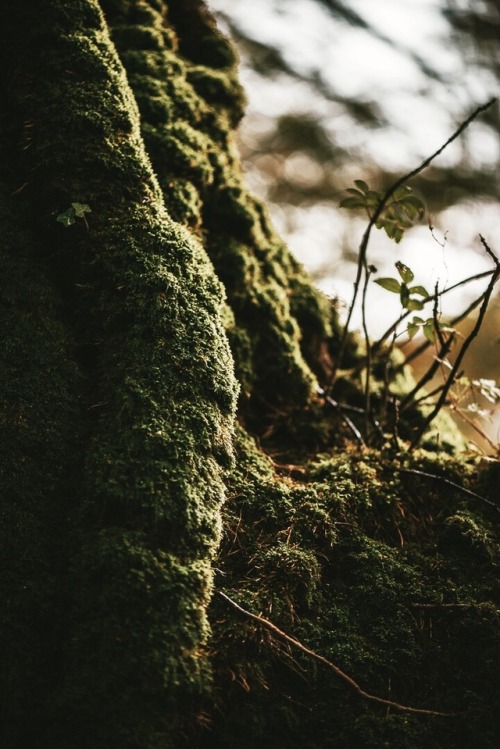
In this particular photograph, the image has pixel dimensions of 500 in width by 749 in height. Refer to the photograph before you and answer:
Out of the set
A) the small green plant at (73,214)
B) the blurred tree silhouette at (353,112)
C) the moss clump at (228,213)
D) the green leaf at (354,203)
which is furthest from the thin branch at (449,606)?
the blurred tree silhouette at (353,112)

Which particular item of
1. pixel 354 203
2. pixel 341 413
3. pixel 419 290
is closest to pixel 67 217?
pixel 354 203

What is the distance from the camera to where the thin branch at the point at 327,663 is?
1.79m

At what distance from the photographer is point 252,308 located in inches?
126

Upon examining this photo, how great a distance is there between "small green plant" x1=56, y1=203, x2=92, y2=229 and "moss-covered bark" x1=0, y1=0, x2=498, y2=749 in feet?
0.10

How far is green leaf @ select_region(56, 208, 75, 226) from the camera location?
89.0 inches

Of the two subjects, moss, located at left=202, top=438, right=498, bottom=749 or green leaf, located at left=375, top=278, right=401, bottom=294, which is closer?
moss, located at left=202, top=438, right=498, bottom=749

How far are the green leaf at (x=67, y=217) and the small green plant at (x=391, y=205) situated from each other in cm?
156

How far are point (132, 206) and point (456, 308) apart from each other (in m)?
9.91

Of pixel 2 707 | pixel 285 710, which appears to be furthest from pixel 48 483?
Answer: pixel 285 710

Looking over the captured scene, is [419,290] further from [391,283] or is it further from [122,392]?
[122,392]

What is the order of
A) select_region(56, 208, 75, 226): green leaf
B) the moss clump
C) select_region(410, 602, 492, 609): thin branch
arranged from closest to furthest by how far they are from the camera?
select_region(410, 602, 492, 609): thin branch → select_region(56, 208, 75, 226): green leaf → the moss clump

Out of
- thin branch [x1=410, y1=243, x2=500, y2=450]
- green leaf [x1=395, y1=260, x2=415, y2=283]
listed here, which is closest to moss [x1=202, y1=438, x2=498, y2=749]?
thin branch [x1=410, y1=243, x2=500, y2=450]

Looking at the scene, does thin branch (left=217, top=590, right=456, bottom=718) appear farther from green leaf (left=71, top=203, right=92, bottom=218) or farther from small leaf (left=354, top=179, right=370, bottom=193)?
small leaf (left=354, top=179, right=370, bottom=193)

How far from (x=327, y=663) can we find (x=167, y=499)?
0.93 m
